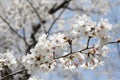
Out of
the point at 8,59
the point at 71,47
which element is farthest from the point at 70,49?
the point at 8,59

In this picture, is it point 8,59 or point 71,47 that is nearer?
point 71,47

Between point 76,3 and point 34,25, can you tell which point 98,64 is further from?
point 76,3

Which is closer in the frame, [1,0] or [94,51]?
[94,51]

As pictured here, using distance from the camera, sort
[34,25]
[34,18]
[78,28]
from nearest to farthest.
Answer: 1. [78,28]
2. [34,25]
3. [34,18]

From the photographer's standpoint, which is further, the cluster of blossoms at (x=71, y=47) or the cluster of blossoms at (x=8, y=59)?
the cluster of blossoms at (x=8, y=59)

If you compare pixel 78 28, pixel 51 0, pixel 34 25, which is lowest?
pixel 78 28

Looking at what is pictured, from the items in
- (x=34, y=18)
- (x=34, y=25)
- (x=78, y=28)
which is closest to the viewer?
(x=78, y=28)

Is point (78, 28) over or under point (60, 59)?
Answer: over

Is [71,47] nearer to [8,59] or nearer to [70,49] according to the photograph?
[70,49]

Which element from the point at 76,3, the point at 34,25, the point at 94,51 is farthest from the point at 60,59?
the point at 76,3

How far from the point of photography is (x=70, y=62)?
3.01 meters

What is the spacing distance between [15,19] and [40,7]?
930 millimetres

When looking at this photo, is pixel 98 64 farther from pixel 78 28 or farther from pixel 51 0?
pixel 51 0

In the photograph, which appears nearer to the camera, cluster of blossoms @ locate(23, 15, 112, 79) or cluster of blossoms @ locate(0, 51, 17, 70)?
cluster of blossoms @ locate(23, 15, 112, 79)
